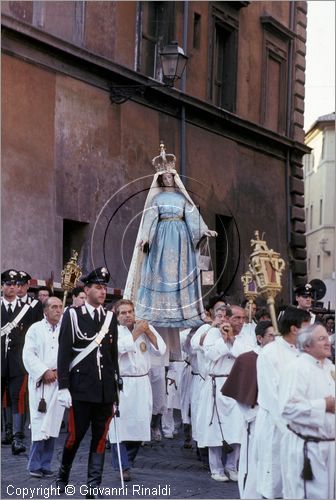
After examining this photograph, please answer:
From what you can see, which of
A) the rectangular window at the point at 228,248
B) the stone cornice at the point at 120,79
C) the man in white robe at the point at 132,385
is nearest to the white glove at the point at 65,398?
the man in white robe at the point at 132,385

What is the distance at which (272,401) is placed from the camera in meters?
10.0

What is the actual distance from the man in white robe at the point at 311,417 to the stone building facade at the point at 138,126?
833cm

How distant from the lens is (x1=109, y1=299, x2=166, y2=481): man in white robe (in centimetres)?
1426

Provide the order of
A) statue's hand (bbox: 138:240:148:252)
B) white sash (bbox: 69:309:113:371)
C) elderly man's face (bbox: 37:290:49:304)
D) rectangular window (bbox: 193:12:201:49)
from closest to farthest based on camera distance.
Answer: white sash (bbox: 69:309:113:371) < statue's hand (bbox: 138:240:148:252) < elderly man's face (bbox: 37:290:49:304) < rectangular window (bbox: 193:12:201:49)

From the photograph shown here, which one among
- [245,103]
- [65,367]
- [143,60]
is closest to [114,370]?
[65,367]

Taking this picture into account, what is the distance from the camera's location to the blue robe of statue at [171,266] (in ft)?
56.2

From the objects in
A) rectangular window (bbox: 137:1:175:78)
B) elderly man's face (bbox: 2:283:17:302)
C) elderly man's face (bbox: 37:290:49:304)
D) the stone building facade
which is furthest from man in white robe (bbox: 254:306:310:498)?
rectangular window (bbox: 137:1:175:78)

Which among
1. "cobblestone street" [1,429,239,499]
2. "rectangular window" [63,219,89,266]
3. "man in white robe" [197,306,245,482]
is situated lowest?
"cobblestone street" [1,429,239,499]

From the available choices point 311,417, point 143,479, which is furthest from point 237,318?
point 311,417

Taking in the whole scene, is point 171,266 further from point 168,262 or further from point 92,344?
point 92,344

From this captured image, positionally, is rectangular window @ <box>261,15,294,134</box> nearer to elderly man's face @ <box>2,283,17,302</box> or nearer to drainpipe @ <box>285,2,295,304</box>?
drainpipe @ <box>285,2,295,304</box>

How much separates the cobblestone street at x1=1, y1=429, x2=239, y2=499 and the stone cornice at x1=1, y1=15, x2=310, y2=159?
9019 millimetres

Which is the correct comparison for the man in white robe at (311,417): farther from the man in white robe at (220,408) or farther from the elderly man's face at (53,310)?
the elderly man's face at (53,310)

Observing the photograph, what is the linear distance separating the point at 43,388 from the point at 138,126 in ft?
44.8
